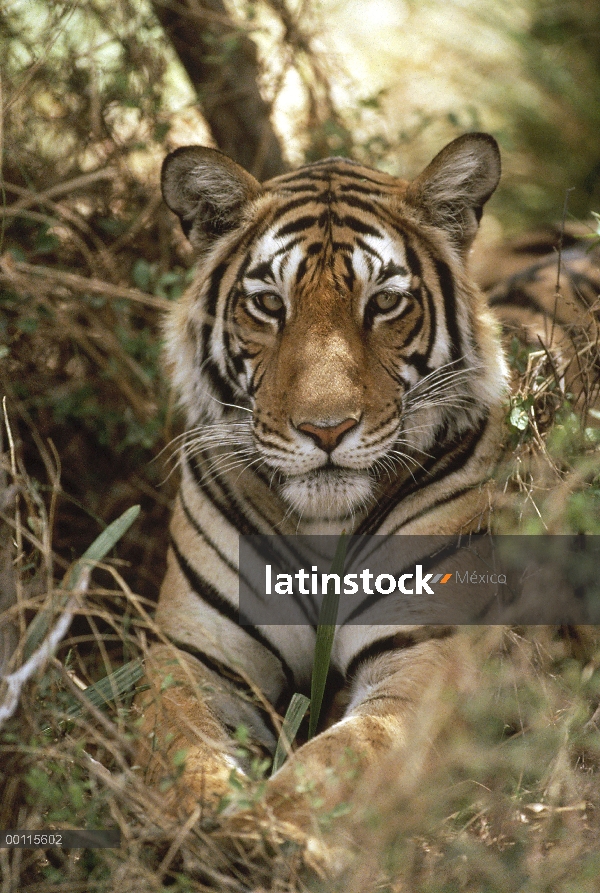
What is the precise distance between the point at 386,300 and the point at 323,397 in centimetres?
36

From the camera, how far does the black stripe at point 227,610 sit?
2.43m

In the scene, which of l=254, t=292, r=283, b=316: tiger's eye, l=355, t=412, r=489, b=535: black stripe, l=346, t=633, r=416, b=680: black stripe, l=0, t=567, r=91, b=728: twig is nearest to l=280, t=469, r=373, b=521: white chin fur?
l=355, t=412, r=489, b=535: black stripe

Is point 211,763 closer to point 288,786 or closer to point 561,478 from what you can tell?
point 288,786

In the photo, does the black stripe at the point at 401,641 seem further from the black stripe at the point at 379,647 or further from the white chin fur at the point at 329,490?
the white chin fur at the point at 329,490

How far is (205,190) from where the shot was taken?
2.52 metres

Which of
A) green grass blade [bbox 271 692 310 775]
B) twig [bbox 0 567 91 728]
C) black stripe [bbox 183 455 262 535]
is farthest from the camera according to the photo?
black stripe [bbox 183 455 262 535]

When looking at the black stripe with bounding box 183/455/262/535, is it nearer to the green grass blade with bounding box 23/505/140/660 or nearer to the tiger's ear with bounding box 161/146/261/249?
the green grass blade with bounding box 23/505/140/660

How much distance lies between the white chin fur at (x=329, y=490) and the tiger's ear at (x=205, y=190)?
742mm

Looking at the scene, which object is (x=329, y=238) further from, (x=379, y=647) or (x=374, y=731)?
(x=374, y=731)

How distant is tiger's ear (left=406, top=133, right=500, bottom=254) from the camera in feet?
7.95

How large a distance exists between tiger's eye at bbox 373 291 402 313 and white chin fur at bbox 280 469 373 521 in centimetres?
41

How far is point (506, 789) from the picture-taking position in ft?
6.37

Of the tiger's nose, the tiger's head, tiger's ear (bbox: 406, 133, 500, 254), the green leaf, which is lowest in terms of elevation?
the tiger's nose

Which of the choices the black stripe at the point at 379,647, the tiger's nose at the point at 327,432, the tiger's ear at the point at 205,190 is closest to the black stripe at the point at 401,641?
the black stripe at the point at 379,647
